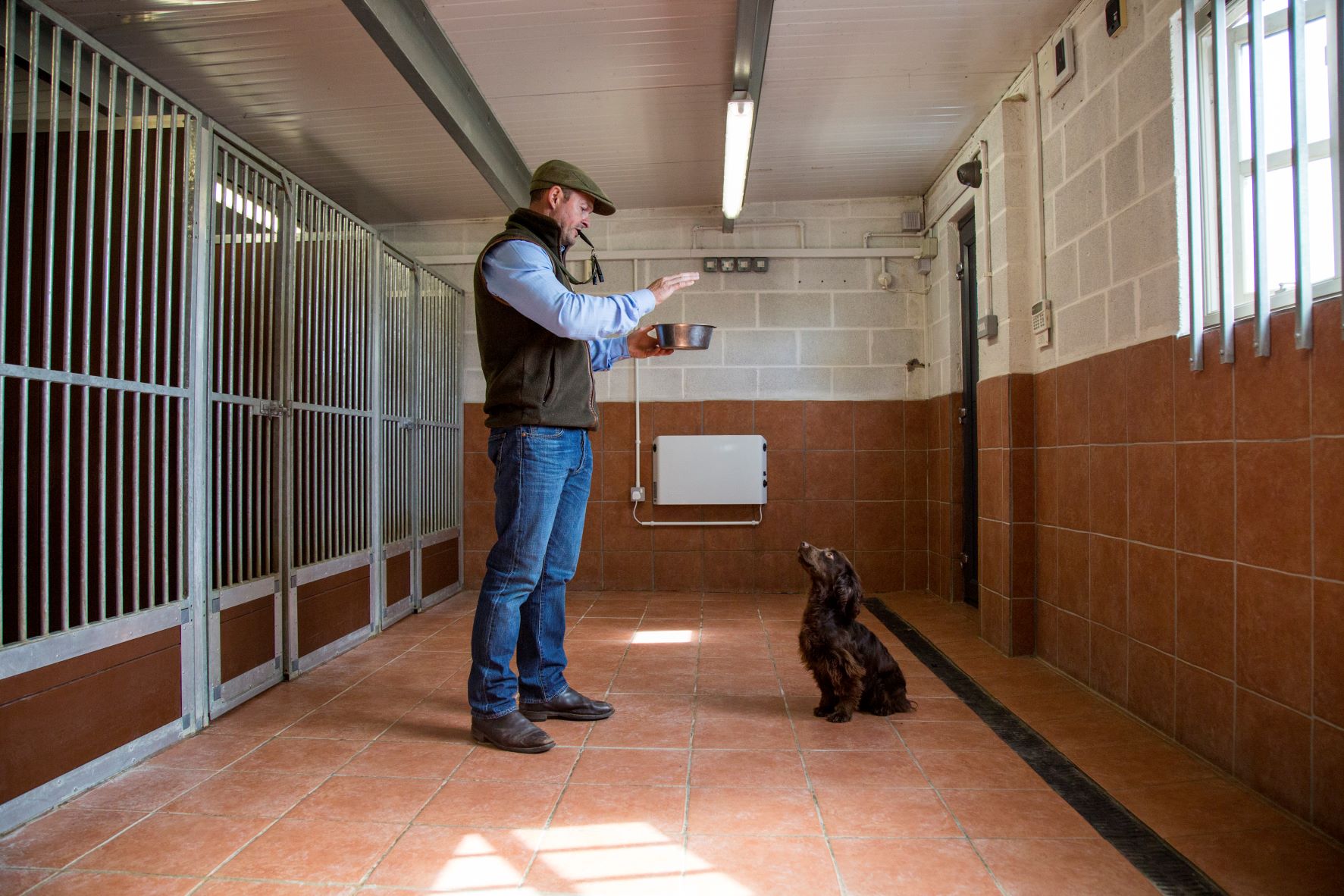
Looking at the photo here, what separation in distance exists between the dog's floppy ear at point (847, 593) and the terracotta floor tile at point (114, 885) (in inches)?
74.8

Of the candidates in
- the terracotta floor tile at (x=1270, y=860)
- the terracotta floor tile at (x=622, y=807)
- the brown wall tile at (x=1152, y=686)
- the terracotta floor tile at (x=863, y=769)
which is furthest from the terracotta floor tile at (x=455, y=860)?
the brown wall tile at (x=1152, y=686)

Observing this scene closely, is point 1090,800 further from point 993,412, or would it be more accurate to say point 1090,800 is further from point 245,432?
point 245,432

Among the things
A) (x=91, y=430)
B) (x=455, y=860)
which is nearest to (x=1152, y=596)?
(x=455, y=860)

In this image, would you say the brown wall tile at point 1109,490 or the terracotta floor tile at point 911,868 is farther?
the brown wall tile at point 1109,490

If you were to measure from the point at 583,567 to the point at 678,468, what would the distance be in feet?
3.12

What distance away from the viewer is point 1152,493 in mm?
2584

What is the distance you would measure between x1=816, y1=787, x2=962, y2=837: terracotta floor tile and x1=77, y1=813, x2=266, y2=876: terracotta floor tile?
138 cm

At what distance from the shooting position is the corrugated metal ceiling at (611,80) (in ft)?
10.2

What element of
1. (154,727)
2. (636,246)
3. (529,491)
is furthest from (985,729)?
(636,246)

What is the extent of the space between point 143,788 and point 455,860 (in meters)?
1.04

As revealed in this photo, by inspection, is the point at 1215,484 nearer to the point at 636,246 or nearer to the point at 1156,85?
the point at 1156,85

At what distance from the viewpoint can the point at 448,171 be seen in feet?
15.7

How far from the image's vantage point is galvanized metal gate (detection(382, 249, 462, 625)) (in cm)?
441

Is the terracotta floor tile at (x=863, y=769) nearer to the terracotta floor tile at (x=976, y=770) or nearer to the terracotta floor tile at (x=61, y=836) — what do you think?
the terracotta floor tile at (x=976, y=770)
